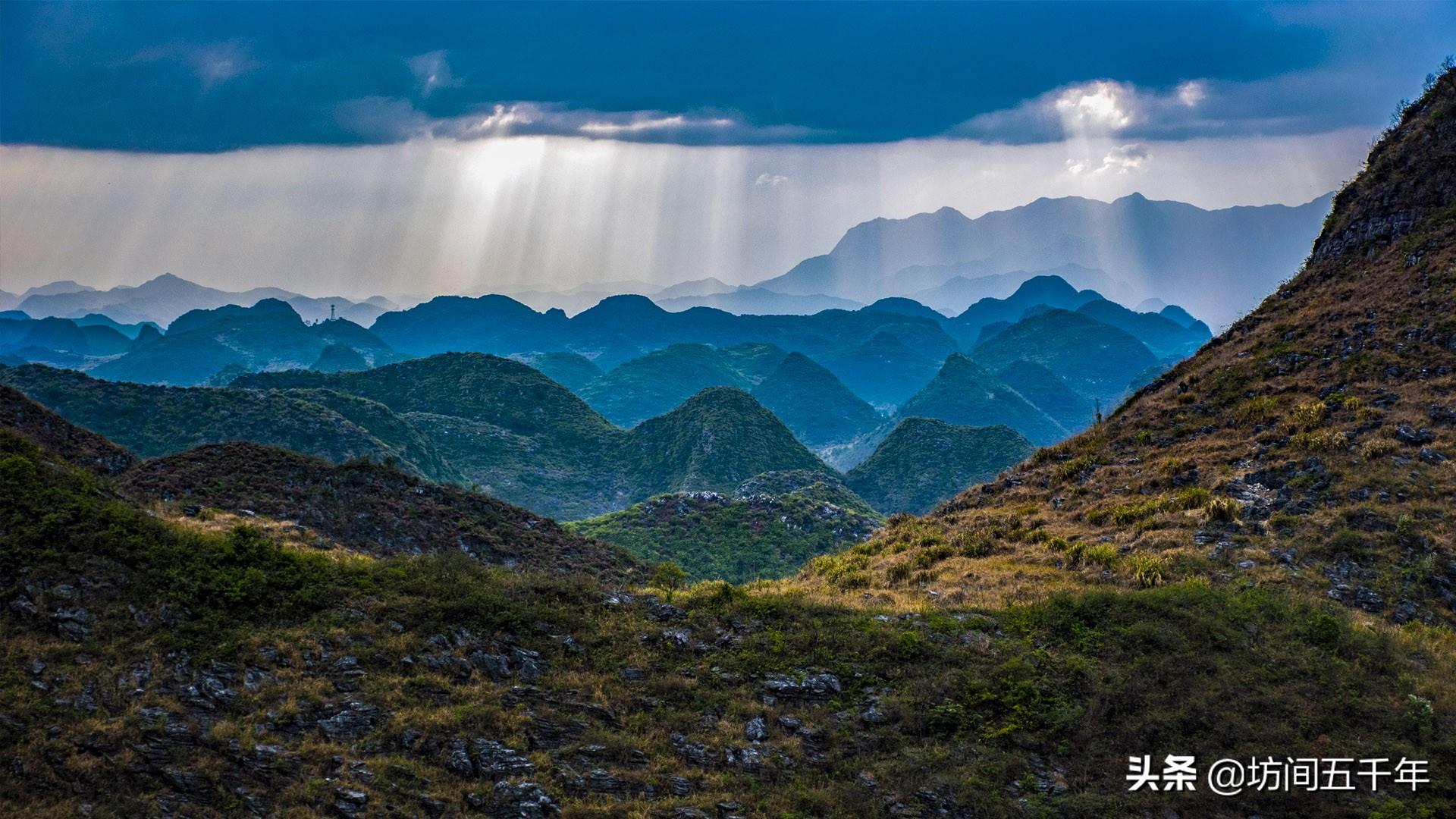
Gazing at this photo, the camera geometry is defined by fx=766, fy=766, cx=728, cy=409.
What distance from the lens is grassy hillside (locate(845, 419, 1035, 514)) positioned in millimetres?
98375

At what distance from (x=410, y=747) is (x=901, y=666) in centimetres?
890

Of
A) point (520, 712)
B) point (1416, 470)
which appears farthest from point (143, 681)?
point (1416, 470)

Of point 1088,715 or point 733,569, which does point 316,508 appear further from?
point 733,569

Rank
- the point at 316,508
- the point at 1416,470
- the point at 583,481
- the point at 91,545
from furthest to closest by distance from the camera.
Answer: the point at 583,481 < the point at 316,508 < the point at 1416,470 < the point at 91,545

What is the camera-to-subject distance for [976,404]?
593ft

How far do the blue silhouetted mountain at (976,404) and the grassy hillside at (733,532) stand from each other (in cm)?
11783

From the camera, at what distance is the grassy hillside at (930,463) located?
9838 cm

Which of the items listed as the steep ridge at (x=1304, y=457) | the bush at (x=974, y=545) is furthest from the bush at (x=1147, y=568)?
the bush at (x=974, y=545)

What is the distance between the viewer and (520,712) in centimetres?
1305

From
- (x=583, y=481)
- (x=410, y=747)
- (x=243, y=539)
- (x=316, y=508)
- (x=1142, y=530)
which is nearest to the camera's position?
(x=410, y=747)

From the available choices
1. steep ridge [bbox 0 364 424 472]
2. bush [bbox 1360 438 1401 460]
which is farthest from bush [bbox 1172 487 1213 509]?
steep ridge [bbox 0 364 424 472]

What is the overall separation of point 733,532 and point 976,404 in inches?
5356

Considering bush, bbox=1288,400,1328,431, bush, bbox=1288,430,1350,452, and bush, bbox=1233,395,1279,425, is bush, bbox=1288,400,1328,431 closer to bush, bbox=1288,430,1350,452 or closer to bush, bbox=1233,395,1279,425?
bush, bbox=1288,430,1350,452

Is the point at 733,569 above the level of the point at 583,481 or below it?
below
